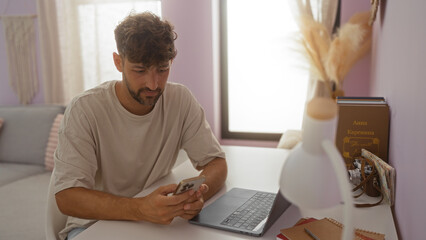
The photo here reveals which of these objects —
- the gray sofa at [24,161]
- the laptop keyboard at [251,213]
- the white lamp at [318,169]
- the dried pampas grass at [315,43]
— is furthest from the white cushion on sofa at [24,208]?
the dried pampas grass at [315,43]

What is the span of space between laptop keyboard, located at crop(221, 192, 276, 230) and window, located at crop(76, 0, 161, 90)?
2390 mm

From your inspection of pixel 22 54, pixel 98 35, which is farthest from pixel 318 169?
pixel 22 54

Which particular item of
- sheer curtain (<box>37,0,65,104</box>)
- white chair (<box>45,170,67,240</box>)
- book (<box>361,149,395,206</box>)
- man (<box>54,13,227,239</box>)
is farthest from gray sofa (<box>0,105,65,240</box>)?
book (<box>361,149,395,206</box>)

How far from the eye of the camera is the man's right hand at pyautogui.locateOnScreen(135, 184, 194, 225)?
1.01 metres

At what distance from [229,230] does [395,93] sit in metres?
0.71

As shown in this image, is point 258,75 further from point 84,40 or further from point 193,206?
point 193,206

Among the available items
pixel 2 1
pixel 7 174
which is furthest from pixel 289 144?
pixel 2 1

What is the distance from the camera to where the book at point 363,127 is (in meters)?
1.28

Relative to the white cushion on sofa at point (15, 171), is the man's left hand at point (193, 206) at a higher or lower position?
higher

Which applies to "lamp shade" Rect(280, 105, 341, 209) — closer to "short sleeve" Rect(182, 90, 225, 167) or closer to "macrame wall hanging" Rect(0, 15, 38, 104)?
"short sleeve" Rect(182, 90, 225, 167)

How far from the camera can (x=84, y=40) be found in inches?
129

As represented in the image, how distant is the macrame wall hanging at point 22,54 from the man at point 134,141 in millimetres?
2500

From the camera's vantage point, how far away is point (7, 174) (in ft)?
9.10

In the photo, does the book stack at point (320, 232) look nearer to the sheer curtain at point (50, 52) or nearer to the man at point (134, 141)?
the man at point (134, 141)
